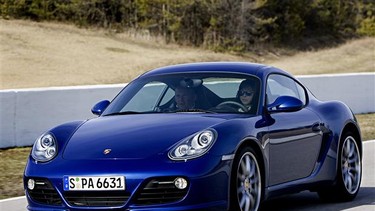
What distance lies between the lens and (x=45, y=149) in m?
6.88

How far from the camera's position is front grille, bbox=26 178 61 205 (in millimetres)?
6500

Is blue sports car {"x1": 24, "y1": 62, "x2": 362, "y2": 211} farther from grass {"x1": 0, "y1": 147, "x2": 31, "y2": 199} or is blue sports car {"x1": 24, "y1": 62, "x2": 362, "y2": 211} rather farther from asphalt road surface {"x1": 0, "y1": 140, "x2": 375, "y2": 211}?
grass {"x1": 0, "y1": 147, "x2": 31, "y2": 199}

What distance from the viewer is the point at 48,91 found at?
14164mm

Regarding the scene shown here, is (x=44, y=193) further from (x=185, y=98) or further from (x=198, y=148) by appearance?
(x=185, y=98)

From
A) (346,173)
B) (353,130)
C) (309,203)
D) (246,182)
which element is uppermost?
(246,182)

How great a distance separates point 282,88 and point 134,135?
1899 mm

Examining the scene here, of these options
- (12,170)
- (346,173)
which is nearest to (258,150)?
(346,173)

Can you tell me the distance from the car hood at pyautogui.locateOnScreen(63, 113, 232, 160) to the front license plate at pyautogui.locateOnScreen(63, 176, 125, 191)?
23 cm

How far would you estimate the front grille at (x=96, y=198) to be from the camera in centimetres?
630

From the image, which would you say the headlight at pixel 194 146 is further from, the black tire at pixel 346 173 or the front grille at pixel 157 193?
the black tire at pixel 346 173

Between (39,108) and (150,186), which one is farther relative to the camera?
(39,108)

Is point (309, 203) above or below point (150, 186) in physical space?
below

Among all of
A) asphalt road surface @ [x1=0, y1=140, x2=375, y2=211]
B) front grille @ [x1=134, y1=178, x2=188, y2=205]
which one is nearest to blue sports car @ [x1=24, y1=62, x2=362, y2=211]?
front grille @ [x1=134, y1=178, x2=188, y2=205]

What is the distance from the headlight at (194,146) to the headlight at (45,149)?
3.04 ft
